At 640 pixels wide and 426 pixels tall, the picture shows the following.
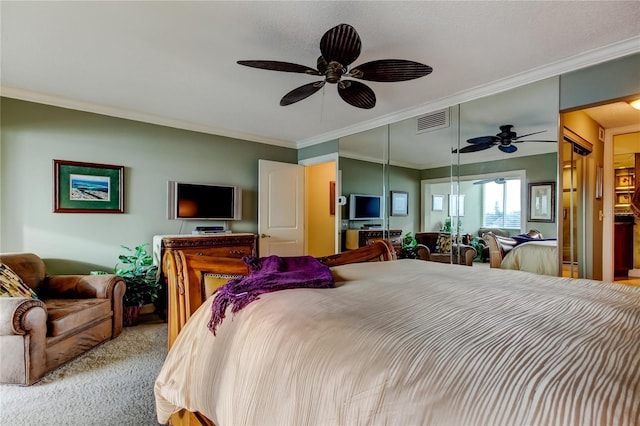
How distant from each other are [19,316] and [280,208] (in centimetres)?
327

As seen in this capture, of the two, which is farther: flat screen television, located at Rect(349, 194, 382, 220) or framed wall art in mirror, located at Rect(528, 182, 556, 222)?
flat screen television, located at Rect(349, 194, 382, 220)

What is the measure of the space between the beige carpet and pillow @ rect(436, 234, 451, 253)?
3.00 metres

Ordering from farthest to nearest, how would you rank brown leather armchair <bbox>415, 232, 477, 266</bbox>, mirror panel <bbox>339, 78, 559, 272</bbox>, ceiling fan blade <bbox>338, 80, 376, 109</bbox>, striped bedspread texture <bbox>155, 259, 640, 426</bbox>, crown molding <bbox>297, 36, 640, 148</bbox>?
brown leather armchair <bbox>415, 232, 477, 266</bbox>
mirror panel <bbox>339, 78, 559, 272</bbox>
ceiling fan blade <bbox>338, 80, 376, 109</bbox>
crown molding <bbox>297, 36, 640, 148</bbox>
striped bedspread texture <bbox>155, 259, 640, 426</bbox>

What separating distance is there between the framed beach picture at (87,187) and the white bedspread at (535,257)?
14.2ft

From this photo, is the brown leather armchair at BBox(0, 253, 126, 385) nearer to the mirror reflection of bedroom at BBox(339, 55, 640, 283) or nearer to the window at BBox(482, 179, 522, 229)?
the mirror reflection of bedroom at BBox(339, 55, 640, 283)

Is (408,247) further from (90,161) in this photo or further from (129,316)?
(90,161)

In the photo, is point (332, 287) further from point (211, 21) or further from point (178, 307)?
point (211, 21)

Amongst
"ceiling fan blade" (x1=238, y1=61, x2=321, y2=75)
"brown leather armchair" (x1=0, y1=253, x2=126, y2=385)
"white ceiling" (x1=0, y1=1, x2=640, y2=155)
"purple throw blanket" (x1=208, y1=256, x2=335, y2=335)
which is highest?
"white ceiling" (x1=0, y1=1, x2=640, y2=155)

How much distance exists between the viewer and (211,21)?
202 cm

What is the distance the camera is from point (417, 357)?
27.8 inches

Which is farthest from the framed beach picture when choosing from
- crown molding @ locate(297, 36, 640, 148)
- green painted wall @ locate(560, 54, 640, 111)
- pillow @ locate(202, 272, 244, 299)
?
green painted wall @ locate(560, 54, 640, 111)

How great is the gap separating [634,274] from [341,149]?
17.0 ft

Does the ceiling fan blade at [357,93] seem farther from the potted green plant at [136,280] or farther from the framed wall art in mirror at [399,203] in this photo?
the potted green plant at [136,280]

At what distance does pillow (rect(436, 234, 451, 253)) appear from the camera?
137 inches
